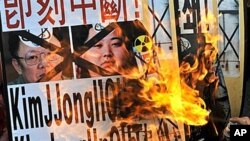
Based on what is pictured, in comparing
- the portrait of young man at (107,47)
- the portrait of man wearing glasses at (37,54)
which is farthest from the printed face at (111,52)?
the portrait of man wearing glasses at (37,54)

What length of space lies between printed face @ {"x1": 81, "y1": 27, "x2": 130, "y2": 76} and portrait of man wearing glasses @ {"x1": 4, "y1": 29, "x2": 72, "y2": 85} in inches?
6.0

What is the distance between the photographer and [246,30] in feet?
7.54

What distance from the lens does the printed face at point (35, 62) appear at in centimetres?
213

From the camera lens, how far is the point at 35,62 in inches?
84.4

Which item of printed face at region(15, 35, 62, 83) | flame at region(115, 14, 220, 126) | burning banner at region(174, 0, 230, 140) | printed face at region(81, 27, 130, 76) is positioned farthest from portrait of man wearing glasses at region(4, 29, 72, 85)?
burning banner at region(174, 0, 230, 140)

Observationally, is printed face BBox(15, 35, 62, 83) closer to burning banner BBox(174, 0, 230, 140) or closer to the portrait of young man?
the portrait of young man

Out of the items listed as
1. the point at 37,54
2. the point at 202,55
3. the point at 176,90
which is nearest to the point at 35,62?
the point at 37,54

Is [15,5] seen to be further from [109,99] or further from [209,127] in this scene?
[209,127]

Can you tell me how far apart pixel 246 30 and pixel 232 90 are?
1.09 feet

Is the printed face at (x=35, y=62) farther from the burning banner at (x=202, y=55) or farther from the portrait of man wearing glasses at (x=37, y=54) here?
the burning banner at (x=202, y=55)

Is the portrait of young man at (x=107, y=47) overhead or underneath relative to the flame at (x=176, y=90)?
overhead

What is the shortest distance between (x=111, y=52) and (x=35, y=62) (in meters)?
0.39

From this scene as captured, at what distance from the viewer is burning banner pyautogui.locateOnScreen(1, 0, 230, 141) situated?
213 centimetres

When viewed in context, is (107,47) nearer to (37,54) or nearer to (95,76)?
(95,76)
